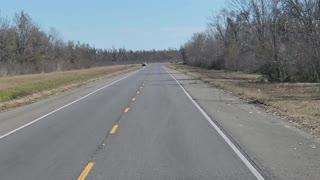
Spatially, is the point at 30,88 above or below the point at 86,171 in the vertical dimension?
below

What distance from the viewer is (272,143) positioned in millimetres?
12383

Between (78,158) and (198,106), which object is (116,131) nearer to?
(78,158)

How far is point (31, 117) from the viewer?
19.8 metres

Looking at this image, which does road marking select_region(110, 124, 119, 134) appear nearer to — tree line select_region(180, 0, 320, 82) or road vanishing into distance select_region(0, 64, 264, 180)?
road vanishing into distance select_region(0, 64, 264, 180)

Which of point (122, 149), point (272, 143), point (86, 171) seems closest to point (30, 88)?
point (122, 149)

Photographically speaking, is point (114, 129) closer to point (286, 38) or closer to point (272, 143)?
point (272, 143)

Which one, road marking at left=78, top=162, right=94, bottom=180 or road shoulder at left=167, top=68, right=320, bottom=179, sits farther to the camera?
road shoulder at left=167, top=68, right=320, bottom=179

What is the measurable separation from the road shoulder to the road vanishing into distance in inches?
14.5

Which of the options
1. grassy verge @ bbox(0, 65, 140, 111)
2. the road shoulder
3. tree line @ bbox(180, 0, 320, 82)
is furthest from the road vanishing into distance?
tree line @ bbox(180, 0, 320, 82)

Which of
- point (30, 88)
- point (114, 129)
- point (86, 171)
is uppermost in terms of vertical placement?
point (86, 171)

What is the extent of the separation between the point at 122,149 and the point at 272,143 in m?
3.60

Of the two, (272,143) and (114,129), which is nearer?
(272,143)

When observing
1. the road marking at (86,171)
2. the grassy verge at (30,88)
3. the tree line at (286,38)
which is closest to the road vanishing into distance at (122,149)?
the road marking at (86,171)

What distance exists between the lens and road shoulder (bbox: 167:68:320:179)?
9.16 meters
